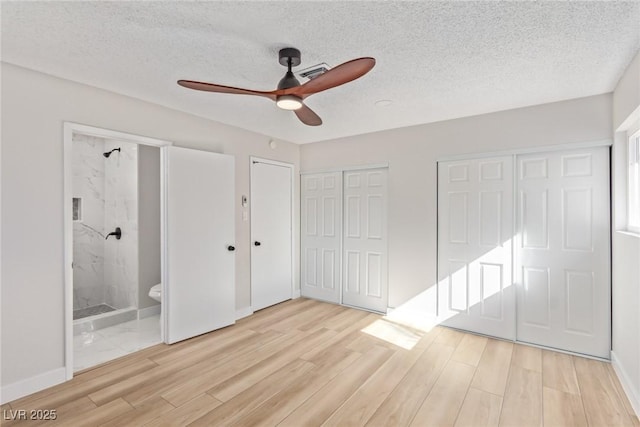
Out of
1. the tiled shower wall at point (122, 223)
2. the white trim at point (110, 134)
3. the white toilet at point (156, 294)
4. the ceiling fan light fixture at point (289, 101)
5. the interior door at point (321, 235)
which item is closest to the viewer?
the ceiling fan light fixture at point (289, 101)

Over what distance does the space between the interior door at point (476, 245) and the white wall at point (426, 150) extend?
5.2 inches

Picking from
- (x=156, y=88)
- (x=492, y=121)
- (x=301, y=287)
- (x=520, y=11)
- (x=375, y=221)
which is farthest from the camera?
(x=301, y=287)

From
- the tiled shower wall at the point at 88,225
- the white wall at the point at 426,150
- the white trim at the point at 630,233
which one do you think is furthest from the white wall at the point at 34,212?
the white trim at the point at 630,233

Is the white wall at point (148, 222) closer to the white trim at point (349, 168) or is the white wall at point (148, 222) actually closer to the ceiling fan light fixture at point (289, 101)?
the white trim at point (349, 168)

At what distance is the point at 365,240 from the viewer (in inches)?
173

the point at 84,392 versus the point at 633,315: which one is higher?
the point at 633,315

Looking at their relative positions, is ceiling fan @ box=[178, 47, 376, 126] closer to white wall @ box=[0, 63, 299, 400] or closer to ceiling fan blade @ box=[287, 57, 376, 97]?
ceiling fan blade @ box=[287, 57, 376, 97]

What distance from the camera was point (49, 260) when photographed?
2512 mm

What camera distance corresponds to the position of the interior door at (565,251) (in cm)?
288

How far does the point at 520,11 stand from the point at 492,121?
1886 millimetres

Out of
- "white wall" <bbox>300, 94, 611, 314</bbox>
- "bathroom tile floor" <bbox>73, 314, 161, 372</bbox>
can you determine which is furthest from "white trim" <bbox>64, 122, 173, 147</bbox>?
"white wall" <bbox>300, 94, 611, 314</bbox>

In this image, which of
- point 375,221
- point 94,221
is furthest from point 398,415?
point 94,221

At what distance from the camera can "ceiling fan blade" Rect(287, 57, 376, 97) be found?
1580 mm

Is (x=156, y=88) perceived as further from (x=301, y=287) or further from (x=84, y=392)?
(x=301, y=287)
